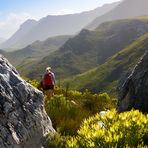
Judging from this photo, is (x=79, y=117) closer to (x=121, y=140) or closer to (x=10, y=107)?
(x=10, y=107)

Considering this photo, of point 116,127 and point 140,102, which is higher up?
point 116,127

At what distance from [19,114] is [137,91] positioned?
171 inches

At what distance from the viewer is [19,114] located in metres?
11.0

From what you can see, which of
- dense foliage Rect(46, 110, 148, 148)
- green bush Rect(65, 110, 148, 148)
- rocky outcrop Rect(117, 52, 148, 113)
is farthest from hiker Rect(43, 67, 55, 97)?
green bush Rect(65, 110, 148, 148)

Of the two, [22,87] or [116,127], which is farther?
[22,87]

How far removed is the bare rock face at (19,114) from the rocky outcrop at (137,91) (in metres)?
3.03

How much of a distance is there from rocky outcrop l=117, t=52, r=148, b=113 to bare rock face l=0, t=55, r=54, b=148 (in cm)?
303

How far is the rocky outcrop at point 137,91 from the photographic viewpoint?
40.0ft

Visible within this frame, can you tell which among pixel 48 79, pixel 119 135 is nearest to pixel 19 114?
pixel 119 135

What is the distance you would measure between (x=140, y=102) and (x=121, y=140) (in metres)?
5.95

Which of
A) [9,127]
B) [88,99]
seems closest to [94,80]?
[88,99]

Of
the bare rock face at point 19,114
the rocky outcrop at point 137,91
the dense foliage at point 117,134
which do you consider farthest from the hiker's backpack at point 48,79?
the dense foliage at point 117,134

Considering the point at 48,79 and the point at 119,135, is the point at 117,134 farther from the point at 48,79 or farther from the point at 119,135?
the point at 48,79

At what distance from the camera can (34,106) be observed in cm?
1183
